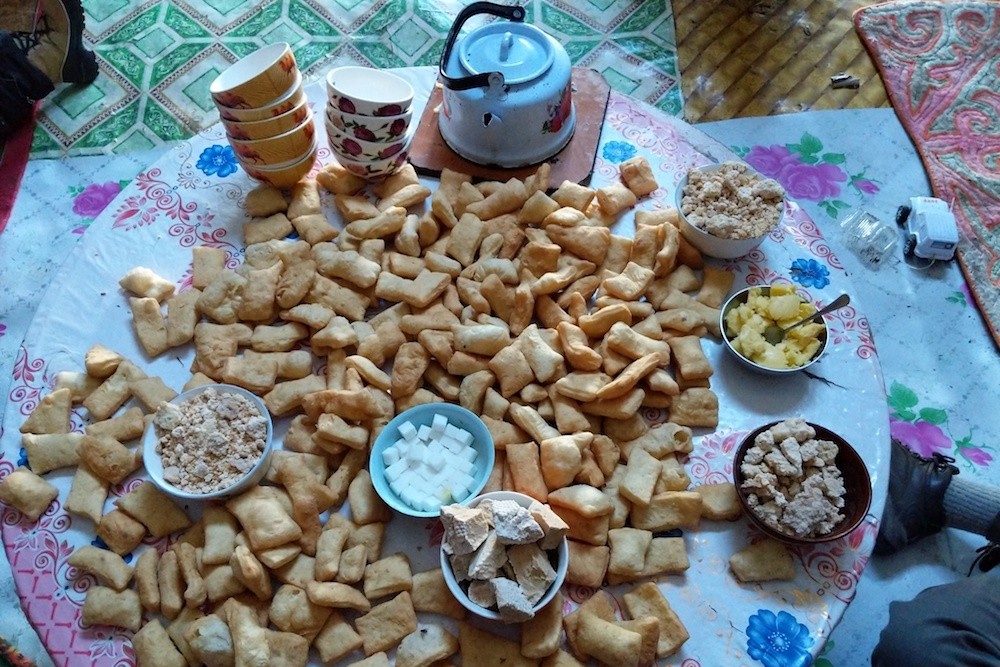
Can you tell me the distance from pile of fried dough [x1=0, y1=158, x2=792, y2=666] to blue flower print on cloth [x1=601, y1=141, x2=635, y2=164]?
0.06m

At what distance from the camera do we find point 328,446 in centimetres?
129

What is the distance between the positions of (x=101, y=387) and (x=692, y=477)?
103 centimetres

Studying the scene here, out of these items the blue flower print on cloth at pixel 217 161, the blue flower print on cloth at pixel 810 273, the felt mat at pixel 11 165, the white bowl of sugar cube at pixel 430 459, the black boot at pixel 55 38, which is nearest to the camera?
the white bowl of sugar cube at pixel 430 459

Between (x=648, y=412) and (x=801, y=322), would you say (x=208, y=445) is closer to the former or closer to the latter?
(x=648, y=412)

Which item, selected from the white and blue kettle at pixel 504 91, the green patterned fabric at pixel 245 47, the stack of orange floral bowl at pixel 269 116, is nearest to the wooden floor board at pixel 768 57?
the green patterned fabric at pixel 245 47

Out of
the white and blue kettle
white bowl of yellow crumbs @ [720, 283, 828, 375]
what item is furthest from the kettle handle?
white bowl of yellow crumbs @ [720, 283, 828, 375]

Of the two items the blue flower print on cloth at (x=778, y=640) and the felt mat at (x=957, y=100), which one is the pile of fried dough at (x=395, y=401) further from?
the felt mat at (x=957, y=100)

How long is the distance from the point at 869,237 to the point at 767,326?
985 millimetres

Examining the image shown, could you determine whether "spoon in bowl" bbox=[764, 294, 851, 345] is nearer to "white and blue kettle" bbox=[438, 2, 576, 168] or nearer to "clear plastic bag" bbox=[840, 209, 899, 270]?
"white and blue kettle" bbox=[438, 2, 576, 168]

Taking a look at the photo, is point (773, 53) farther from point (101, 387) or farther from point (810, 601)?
point (101, 387)

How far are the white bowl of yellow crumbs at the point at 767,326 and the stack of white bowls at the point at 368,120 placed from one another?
0.73m

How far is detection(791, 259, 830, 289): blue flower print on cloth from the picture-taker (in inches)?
59.0

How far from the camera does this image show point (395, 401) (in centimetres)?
135

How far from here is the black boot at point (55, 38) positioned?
2.35 m
